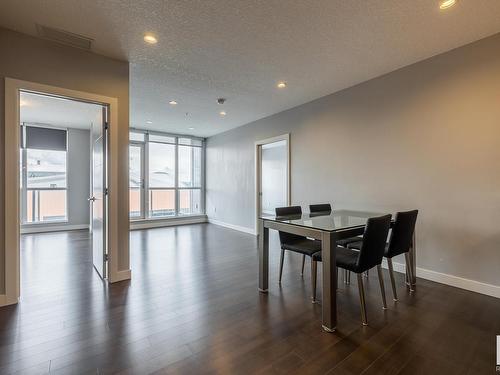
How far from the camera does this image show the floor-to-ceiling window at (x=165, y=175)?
674 cm

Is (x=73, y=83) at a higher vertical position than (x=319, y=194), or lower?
higher

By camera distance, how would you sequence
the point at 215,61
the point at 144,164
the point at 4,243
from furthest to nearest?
the point at 144,164 < the point at 215,61 < the point at 4,243

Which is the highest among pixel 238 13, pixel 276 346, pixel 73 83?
pixel 238 13

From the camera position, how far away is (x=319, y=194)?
432 centimetres

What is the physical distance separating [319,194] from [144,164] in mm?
4850

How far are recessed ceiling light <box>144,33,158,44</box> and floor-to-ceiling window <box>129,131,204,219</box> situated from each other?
14.7 ft

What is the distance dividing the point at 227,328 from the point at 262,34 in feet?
8.93

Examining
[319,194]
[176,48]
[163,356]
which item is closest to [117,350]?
[163,356]

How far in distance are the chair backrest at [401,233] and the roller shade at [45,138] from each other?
7.52m

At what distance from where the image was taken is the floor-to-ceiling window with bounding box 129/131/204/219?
6738 mm

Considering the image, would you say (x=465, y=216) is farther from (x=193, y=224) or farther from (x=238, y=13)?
(x=193, y=224)

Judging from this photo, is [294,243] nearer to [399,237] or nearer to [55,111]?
[399,237]

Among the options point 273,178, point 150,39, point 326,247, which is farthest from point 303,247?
point 273,178

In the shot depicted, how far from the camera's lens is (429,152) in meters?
3.00
